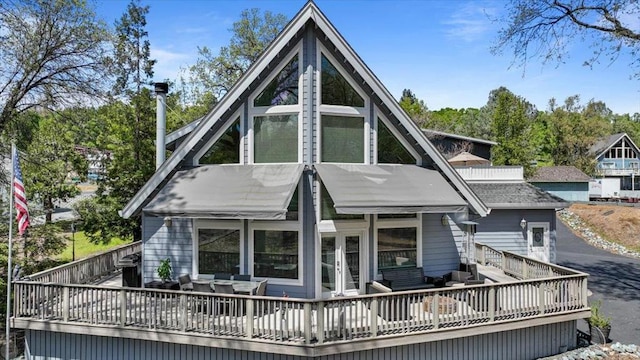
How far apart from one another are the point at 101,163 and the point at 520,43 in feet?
73.2

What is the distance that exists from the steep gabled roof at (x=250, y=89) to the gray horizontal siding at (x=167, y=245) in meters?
1.01

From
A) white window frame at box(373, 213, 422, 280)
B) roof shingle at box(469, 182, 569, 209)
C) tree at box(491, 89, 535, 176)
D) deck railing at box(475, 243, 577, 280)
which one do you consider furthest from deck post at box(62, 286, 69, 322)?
tree at box(491, 89, 535, 176)

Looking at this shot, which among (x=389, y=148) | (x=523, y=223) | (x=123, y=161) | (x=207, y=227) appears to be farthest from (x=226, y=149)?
(x=523, y=223)

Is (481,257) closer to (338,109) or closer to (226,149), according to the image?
(338,109)

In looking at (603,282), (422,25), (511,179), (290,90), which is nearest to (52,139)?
(290,90)

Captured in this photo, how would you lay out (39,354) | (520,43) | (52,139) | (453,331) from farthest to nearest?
(52,139)
(520,43)
(39,354)
(453,331)

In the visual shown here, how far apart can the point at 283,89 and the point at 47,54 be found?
8783 millimetres

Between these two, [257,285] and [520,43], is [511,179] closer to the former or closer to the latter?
[520,43]

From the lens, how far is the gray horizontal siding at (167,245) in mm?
11562

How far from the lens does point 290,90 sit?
11016 mm

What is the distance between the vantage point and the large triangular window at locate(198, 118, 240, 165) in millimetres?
11375

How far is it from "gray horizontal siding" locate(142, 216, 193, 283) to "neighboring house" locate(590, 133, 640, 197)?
5529 cm

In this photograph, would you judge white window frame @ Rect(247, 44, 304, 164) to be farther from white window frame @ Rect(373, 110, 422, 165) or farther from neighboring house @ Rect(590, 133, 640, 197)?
neighboring house @ Rect(590, 133, 640, 197)

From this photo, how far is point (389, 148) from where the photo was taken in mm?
11883
